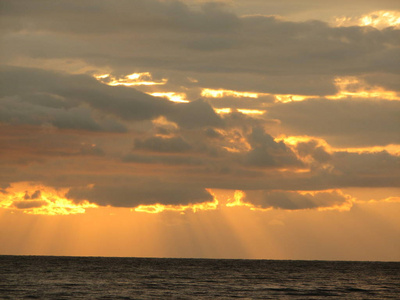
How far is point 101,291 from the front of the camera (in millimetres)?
109750

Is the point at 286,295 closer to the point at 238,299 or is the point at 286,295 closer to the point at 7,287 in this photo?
the point at 238,299

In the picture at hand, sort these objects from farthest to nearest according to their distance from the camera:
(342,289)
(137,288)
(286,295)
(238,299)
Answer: (342,289) → (137,288) → (286,295) → (238,299)

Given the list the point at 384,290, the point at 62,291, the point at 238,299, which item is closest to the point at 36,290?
the point at 62,291

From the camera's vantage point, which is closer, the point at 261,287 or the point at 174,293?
the point at 174,293

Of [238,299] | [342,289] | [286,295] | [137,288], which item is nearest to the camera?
[238,299]

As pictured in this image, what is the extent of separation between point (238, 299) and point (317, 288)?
32.5 meters

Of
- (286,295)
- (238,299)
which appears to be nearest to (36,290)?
(238,299)

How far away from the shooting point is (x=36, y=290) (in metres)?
109

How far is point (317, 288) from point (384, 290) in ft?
41.7

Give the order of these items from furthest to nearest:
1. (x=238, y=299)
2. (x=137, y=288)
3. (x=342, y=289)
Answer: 1. (x=342, y=289)
2. (x=137, y=288)
3. (x=238, y=299)

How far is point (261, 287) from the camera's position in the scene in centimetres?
12619

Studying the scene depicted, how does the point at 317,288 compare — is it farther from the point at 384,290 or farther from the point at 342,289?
the point at 384,290

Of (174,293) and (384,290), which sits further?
(384,290)

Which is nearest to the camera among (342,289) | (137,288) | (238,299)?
(238,299)
